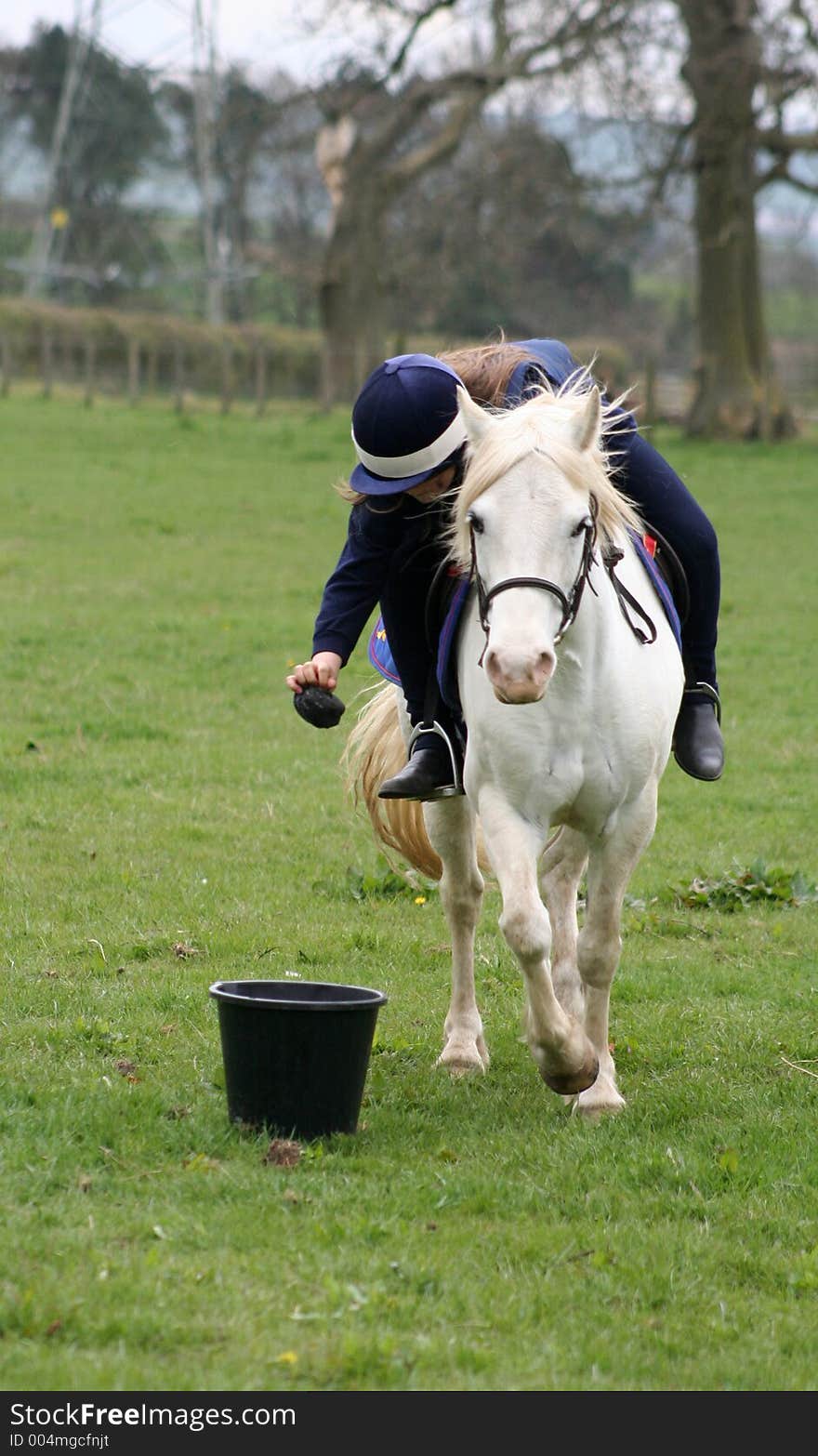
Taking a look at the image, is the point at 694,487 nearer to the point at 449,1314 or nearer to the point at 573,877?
the point at 573,877

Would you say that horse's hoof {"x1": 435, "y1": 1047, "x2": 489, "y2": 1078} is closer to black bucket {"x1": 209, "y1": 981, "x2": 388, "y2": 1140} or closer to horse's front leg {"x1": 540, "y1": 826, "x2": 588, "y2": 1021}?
horse's front leg {"x1": 540, "y1": 826, "x2": 588, "y2": 1021}

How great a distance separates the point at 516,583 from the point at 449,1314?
168 cm

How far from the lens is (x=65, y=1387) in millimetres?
3133

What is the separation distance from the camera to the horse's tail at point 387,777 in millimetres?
6203

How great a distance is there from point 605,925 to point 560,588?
132 centimetres

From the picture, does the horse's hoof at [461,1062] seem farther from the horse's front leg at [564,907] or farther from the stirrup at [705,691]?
the stirrup at [705,691]

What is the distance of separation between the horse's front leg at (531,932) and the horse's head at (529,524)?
0.63 meters

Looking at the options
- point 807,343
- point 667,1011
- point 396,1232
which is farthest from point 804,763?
point 807,343

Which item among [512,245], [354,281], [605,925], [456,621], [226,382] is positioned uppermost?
[512,245]

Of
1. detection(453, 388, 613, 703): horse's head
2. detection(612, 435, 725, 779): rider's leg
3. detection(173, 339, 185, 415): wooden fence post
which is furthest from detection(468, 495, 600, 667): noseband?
detection(173, 339, 185, 415): wooden fence post

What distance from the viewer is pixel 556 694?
14.6 ft

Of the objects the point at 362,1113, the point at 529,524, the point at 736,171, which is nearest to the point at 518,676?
the point at 529,524

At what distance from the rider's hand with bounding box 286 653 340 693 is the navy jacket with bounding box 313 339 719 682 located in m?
0.09

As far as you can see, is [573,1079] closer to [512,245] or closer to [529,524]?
[529,524]
